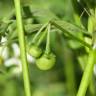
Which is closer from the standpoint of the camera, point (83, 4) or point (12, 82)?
point (83, 4)

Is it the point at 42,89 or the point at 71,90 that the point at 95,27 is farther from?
the point at 42,89

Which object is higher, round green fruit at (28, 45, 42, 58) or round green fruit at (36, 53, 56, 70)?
round green fruit at (28, 45, 42, 58)

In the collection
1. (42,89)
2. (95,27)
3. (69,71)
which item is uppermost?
(95,27)

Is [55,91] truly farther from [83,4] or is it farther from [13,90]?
[83,4]

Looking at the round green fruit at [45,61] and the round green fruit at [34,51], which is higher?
the round green fruit at [34,51]

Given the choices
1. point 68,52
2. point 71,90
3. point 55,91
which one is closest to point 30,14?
point 71,90

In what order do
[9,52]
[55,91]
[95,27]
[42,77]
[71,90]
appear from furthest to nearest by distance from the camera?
[42,77] < [55,91] < [9,52] < [71,90] < [95,27]

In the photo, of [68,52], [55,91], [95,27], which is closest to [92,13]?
[95,27]

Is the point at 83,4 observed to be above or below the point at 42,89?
above

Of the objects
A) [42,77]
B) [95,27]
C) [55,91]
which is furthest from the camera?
[42,77]
